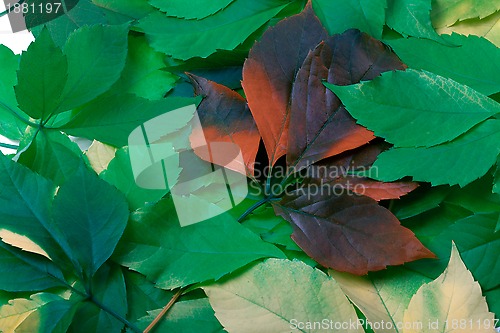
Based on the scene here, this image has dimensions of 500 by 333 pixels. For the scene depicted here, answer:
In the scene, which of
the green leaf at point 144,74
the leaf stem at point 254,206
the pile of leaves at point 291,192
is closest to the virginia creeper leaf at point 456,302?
the pile of leaves at point 291,192

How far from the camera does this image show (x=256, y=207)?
0.35 metres

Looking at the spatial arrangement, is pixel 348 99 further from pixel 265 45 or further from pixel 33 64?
pixel 33 64

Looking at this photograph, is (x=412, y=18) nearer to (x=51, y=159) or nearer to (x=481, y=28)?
(x=481, y=28)

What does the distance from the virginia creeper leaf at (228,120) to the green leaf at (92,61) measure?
0.06m

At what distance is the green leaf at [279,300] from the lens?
1.00 ft

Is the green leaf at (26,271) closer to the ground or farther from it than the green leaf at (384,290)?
farther from it

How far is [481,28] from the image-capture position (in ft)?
1.22

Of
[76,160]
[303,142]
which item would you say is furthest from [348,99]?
[76,160]

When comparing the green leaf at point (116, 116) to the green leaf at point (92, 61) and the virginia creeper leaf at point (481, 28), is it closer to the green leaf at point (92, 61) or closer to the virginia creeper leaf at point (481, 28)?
the green leaf at point (92, 61)

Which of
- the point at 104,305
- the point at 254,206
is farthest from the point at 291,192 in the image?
the point at 104,305

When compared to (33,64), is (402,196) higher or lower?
lower

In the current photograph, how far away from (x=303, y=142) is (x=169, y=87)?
105 millimetres

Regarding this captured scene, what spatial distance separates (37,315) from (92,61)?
0.16 metres

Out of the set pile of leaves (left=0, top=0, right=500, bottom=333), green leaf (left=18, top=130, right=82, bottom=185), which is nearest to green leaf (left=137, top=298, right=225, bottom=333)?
pile of leaves (left=0, top=0, right=500, bottom=333)
